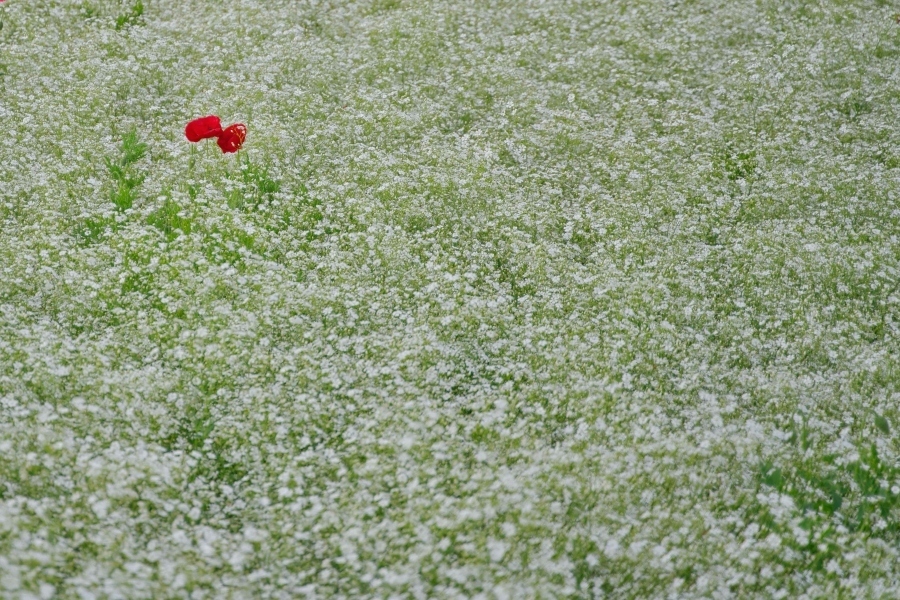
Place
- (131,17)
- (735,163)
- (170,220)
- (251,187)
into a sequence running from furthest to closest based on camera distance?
(131,17) → (735,163) → (251,187) → (170,220)

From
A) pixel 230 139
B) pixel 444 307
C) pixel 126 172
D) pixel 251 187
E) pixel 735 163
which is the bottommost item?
pixel 735 163

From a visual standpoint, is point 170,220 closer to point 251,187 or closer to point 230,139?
point 251,187

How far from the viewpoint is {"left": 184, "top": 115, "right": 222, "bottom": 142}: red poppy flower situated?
848 cm

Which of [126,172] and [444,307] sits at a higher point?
[126,172]

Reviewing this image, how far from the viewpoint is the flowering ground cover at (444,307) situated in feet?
17.3

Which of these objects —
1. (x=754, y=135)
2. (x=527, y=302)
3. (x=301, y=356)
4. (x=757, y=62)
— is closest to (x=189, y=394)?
(x=301, y=356)

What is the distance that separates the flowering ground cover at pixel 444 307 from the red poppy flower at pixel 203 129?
390 mm

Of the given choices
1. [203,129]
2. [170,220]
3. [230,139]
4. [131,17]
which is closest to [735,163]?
[230,139]

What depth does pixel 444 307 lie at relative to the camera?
288 inches

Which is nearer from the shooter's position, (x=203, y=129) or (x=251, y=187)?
(x=203, y=129)

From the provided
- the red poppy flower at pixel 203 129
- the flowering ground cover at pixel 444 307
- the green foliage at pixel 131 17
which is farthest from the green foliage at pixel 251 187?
the green foliage at pixel 131 17

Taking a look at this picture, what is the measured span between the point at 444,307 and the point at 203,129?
124 inches

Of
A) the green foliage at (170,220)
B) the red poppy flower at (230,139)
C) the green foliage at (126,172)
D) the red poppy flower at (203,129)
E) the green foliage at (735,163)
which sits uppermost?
the red poppy flower at (203,129)

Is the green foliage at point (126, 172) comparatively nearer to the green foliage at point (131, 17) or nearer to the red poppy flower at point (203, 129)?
the red poppy flower at point (203, 129)
